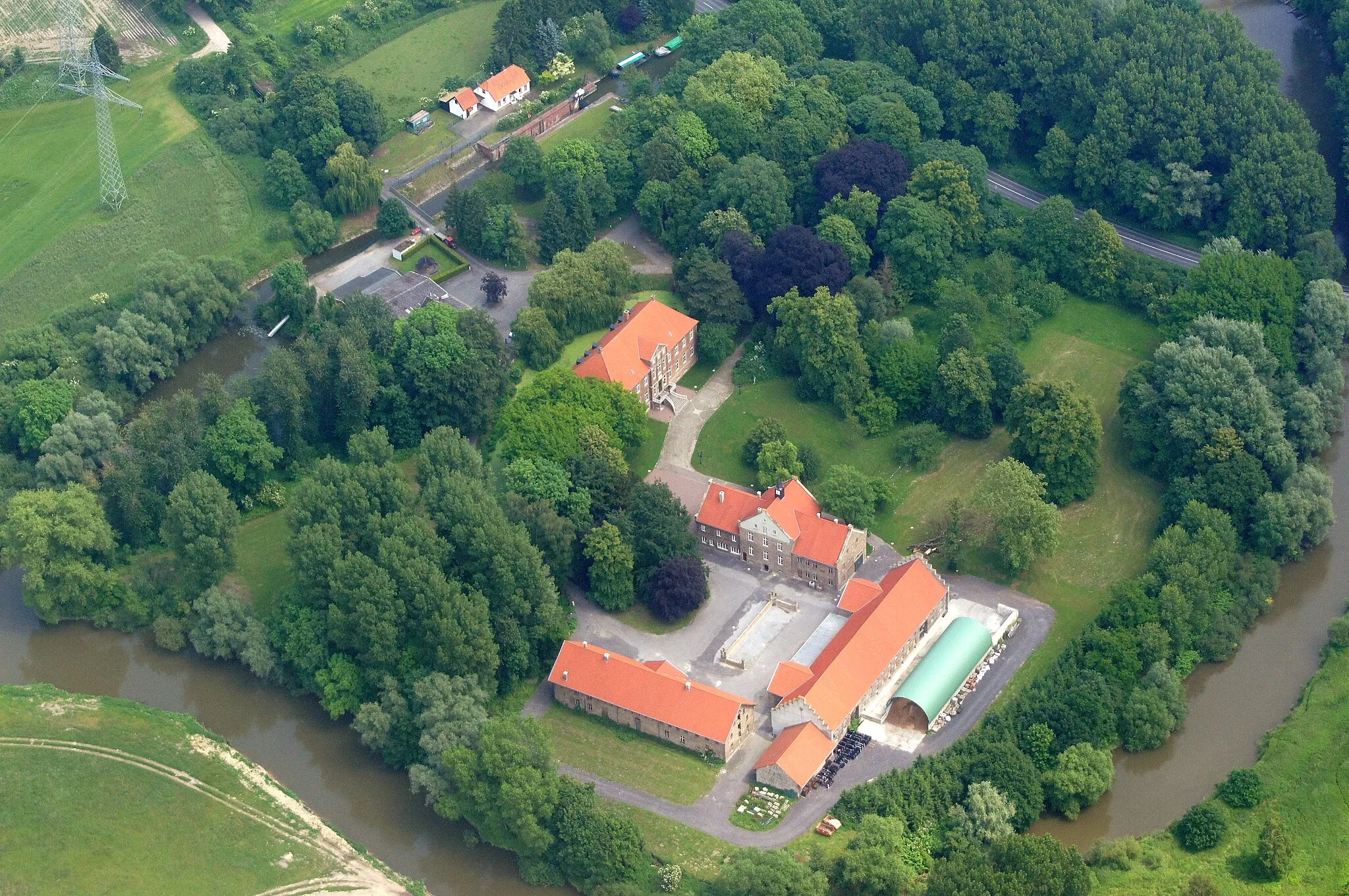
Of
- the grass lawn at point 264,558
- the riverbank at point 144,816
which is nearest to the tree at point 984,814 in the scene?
the riverbank at point 144,816

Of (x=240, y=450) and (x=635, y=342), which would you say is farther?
(x=635, y=342)

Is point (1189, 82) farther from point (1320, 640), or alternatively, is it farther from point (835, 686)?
point (835, 686)

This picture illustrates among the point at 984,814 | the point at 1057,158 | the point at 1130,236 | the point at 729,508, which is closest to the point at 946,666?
the point at 984,814

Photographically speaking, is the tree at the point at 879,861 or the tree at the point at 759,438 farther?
the tree at the point at 759,438

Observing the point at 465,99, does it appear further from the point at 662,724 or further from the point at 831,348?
the point at 662,724

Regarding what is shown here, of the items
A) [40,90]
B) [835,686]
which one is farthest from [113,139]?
[835,686]

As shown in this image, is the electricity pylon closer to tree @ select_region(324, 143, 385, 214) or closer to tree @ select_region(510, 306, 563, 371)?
tree @ select_region(324, 143, 385, 214)

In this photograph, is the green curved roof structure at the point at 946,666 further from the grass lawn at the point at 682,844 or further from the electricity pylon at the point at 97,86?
the electricity pylon at the point at 97,86
